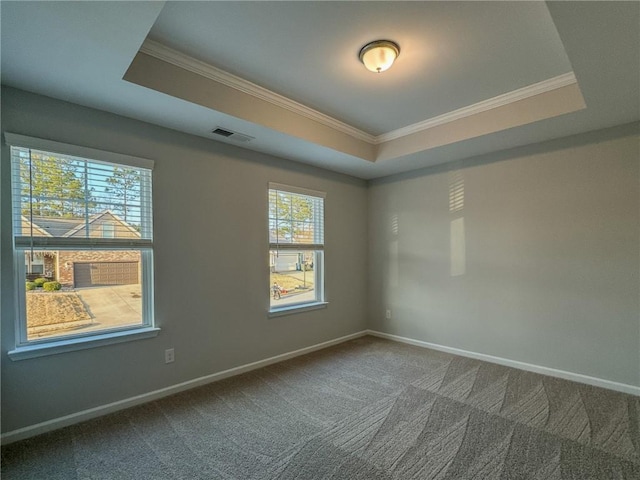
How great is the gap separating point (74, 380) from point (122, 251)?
1.03 meters

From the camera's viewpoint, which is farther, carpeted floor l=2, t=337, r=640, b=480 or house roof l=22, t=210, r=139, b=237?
house roof l=22, t=210, r=139, b=237

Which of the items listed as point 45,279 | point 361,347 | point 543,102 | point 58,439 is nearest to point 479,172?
point 543,102

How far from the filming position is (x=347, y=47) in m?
2.15

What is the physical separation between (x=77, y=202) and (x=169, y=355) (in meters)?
1.50

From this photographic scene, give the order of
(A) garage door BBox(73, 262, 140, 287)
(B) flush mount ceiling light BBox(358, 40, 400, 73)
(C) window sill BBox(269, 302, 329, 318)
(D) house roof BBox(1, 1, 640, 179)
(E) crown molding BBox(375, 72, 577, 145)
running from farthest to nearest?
(C) window sill BBox(269, 302, 329, 318) < (E) crown molding BBox(375, 72, 577, 145) < (A) garage door BBox(73, 262, 140, 287) < (B) flush mount ceiling light BBox(358, 40, 400, 73) < (D) house roof BBox(1, 1, 640, 179)

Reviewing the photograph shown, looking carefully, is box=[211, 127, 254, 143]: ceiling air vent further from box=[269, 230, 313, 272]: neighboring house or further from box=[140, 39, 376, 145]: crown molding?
box=[269, 230, 313, 272]: neighboring house

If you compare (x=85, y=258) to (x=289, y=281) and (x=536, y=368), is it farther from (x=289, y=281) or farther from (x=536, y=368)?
(x=536, y=368)

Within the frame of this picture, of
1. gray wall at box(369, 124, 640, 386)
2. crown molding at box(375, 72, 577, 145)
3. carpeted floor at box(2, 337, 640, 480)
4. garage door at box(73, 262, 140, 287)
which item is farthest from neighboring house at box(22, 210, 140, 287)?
gray wall at box(369, 124, 640, 386)

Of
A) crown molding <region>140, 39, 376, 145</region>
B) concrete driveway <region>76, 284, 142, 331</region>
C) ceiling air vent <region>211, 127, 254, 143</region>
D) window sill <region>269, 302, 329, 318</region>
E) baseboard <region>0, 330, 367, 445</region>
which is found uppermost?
crown molding <region>140, 39, 376, 145</region>

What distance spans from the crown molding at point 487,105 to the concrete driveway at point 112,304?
316cm

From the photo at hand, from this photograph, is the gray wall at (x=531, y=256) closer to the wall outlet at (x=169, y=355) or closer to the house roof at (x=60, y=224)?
the wall outlet at (x=169, y=355)

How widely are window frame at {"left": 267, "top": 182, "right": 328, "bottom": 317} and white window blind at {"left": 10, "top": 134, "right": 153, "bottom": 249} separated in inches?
53.6

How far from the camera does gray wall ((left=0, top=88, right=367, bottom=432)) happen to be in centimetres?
222

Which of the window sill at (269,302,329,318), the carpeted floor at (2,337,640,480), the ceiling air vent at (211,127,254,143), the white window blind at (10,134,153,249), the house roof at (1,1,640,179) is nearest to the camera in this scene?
the house roof at (1,1,640,179)
